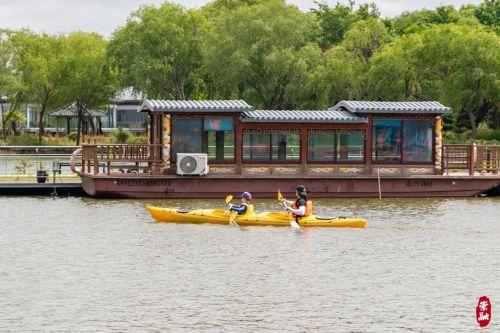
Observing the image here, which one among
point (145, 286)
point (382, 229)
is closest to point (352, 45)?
point (382, 229)

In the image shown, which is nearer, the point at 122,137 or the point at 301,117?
the point at 301,117

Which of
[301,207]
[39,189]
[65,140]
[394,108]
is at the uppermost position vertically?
[394,108]

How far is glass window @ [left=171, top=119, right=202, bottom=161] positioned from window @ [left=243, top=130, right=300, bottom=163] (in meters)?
2.17

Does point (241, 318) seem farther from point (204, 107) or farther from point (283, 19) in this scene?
point (283, 19)

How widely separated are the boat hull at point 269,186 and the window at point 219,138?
1.25 m

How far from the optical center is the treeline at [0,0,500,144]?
268 feet

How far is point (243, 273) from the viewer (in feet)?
101

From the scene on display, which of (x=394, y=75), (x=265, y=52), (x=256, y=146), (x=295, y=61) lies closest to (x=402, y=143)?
(x=256, y=146)

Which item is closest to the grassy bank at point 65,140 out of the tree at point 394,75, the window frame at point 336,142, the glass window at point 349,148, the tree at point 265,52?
the tree at point 265,52

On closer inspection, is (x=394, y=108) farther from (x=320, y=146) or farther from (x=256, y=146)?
(x=256, y=146)

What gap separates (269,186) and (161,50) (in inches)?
1917

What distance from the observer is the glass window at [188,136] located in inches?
1919

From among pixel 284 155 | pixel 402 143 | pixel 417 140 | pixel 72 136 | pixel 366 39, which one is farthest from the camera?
pixel 72 136

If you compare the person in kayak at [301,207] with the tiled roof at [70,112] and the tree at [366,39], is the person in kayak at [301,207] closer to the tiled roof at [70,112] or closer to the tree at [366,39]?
the tree at [366,39]
